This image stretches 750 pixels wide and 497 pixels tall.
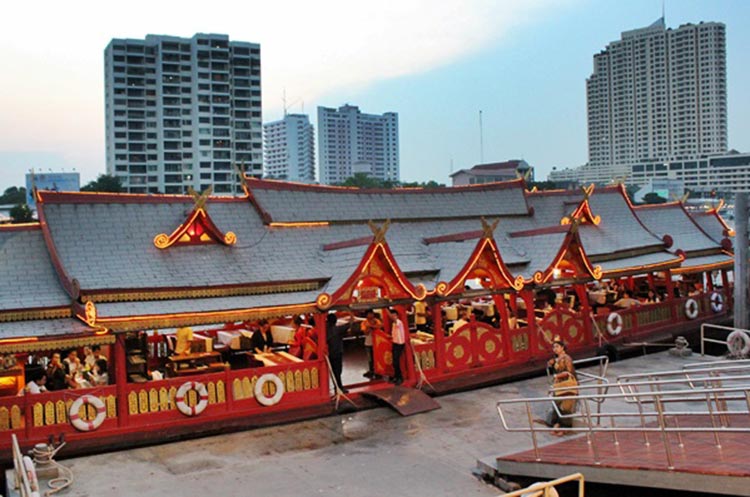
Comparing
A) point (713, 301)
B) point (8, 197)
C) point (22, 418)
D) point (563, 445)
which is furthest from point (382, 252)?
point (8, 197)

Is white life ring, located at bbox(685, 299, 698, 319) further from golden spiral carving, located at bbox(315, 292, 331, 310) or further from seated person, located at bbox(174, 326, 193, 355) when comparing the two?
seated person, located at bbox(174, 326, 193, 355)

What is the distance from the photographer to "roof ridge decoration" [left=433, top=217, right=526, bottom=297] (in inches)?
683

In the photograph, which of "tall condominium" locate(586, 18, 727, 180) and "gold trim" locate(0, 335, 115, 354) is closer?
"gold trim" locate(0, 335, 115, 354)

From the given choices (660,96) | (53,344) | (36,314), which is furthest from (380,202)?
(660,96)

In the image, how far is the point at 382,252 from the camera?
1612 centimetres

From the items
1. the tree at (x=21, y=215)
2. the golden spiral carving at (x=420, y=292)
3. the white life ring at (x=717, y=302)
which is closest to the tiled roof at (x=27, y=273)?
the golden spiral carving at (x=420, y=292)

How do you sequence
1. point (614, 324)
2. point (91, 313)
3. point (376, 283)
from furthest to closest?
point (614, 324) < point (376, 283) < point (91, 313)

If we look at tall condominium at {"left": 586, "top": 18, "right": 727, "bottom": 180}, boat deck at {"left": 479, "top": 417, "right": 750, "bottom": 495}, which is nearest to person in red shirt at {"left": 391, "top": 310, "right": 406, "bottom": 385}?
boat deck at {"left": 479, "top": 417, "right": 750, "bottom": 495}

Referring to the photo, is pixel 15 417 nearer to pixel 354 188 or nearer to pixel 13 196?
pixel 354 188

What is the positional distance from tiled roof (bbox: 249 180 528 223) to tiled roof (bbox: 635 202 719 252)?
626 cm

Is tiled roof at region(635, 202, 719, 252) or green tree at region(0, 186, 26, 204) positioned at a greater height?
green tree at region(0, 186, 26, 204)

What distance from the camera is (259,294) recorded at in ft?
51.5

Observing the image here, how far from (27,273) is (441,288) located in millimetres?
8749

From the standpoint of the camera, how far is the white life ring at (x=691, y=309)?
24109 mm
